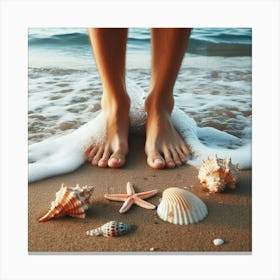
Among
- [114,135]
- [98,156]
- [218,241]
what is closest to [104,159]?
[98,156]

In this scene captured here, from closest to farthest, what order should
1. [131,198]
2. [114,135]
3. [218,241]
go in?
[218,241]
[131,198]
[114,135]

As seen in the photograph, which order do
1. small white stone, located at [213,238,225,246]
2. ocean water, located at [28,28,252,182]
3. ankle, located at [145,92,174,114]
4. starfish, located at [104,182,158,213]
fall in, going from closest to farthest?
small white stone, located at [213,238,225,246] < starfish, located at [104,182,158,213] < ocean water, located at [28,28,252,182] < ankle, located at [145,92,174,114]

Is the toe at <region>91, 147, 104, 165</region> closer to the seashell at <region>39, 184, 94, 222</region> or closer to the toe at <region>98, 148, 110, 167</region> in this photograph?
the toe at <region>98, 148, 110, 167</region>

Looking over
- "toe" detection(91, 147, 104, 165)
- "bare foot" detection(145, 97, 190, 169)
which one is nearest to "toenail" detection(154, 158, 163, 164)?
"bare foot" detection(145, 97, 190, 169)

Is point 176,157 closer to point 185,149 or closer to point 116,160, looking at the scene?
point 185,149

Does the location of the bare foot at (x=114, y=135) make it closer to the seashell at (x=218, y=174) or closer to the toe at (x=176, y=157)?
the toe at (x=176, y=157)
